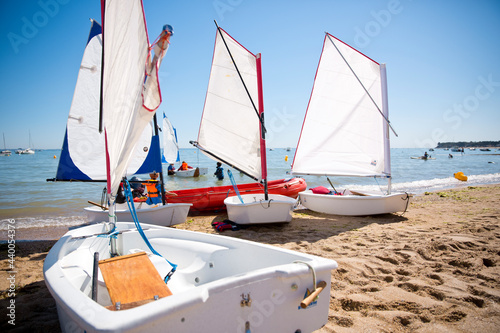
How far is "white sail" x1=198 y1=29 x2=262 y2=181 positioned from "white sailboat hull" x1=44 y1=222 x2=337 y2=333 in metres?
3.89

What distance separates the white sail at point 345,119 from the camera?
24.0ft

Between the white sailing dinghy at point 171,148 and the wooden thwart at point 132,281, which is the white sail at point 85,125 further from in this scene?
the white sailing dinghy at point 171,148

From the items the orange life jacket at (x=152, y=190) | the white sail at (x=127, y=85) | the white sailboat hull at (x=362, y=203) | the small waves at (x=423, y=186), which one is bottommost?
the small waves at (x=423, y=186)

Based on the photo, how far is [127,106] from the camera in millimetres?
2666

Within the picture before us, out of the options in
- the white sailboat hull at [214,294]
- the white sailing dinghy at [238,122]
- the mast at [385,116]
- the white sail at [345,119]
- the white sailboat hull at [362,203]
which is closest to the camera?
the white sailboat hull at [214,294]

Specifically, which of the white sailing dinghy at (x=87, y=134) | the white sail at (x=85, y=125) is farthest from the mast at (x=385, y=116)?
the white sail at (x=85, y=125)

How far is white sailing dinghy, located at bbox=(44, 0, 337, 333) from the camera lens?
1.49 meters

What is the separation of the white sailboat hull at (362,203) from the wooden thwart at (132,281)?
5845 mm

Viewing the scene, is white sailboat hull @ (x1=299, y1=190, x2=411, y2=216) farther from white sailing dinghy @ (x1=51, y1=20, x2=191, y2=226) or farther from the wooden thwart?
the wooden thwart

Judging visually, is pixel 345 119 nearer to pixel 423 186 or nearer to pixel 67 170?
pixel 67 170

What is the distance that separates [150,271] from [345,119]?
263 inches

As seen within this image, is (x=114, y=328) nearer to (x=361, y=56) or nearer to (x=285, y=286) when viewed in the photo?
(x=285, y=286)

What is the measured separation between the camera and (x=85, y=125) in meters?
6.95

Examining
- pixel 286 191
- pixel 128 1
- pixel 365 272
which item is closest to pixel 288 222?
pixel 286 191
